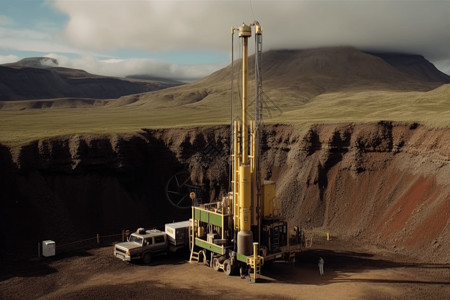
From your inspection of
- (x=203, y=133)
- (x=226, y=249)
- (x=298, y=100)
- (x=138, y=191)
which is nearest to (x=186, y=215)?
(x=138, y=191)

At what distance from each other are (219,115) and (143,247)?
65171 mm

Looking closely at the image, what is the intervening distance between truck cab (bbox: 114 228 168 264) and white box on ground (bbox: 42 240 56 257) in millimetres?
5664

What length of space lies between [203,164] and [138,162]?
7.98m

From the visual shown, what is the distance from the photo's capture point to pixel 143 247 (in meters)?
34.4

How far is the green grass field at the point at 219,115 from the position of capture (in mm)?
51188

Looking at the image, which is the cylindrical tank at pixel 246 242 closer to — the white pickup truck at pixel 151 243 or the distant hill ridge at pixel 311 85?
the white pickup truck at pixel 151 243

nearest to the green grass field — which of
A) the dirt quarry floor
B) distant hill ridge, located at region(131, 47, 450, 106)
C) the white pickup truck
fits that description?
distant hill ridge, located at region(131, 47, 450, 106)

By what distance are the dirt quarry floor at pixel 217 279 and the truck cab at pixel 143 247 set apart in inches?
30.6

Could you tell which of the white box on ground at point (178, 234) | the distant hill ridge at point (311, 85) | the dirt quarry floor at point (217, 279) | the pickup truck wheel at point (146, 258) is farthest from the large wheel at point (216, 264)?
the distant hill ridge at point (311, 85)

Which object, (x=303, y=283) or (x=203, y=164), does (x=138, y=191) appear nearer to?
(x=203, y=164)

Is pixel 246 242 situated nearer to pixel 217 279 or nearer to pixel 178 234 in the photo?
pixel 217 279

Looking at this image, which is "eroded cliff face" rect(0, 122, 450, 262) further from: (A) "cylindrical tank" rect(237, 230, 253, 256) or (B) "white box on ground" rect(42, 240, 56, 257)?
(A) "cylindrical tank" rect(237, 230, 253, 256)

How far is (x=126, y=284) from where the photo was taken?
3009cm

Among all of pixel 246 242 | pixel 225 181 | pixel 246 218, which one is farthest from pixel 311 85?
pixel 246 242
